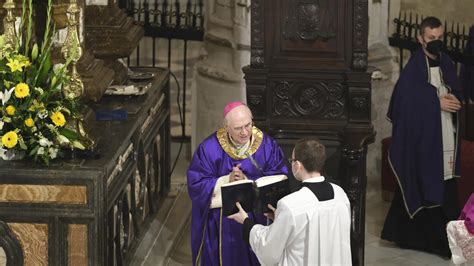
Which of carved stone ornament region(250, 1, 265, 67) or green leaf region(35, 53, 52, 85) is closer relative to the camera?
green leaf region(35, 53, 52, 85)

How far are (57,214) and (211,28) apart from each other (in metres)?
4.35

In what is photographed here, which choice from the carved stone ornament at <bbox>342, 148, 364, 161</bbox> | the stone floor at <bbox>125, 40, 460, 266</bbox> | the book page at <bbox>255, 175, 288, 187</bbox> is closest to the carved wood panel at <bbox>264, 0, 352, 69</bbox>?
the stone floor at <bbox>125, 40, 460, 266</bbox>

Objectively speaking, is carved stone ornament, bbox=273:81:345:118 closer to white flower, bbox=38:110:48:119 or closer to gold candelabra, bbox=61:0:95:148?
gold candelabra, bbox=61:0:95:148

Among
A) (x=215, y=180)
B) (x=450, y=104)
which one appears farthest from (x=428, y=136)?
(x=215, y=180)

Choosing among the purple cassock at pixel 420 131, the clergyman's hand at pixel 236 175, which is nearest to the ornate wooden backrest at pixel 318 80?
the purple cassock at pixel 420 131

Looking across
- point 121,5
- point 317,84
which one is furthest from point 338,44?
point 121,5

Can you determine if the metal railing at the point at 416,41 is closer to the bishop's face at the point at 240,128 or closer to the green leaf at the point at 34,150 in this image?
the bishop's face at the point at 240,128

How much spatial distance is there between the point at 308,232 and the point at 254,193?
2.40 feet

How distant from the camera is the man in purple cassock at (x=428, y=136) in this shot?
11164 millimetres

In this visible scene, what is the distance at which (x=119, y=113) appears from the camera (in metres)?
10.3

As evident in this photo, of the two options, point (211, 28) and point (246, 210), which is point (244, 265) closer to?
point (246, 210)

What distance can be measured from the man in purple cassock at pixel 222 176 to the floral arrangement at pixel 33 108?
2.64ft

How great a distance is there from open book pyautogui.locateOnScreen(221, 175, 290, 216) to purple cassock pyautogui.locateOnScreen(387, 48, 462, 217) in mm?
2528

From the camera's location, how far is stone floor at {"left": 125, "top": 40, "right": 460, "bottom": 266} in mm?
11195
